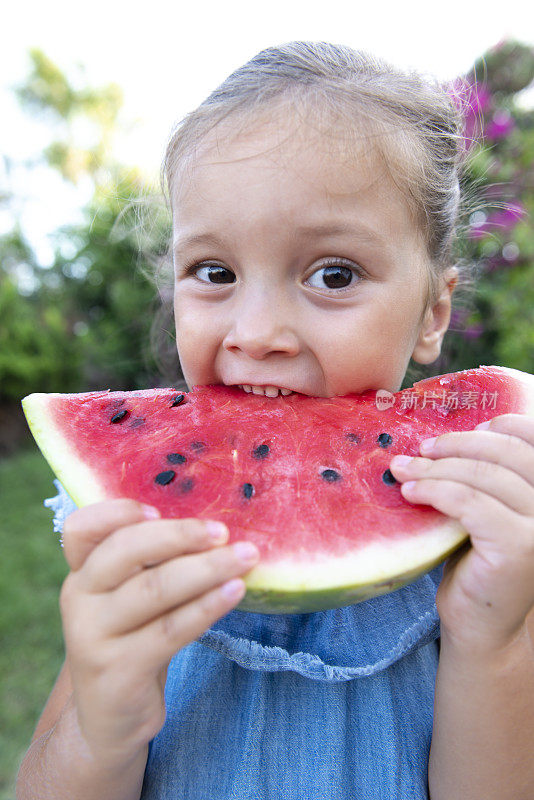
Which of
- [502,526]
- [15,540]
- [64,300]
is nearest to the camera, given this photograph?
[502,526]

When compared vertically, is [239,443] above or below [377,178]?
below

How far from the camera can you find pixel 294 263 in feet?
4.38

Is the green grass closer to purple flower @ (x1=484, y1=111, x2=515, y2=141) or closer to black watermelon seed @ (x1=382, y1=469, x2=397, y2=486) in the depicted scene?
black watermelon seed @ (x1=382, y1=469, x2=397, y2=486)

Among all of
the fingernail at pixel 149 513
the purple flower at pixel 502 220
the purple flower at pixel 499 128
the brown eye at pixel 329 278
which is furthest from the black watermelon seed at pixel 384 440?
the purple flower at pixel 499 128

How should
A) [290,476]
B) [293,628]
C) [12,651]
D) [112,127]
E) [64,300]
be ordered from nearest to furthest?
[290,476], [293,628], [12,651], [64,300], [112,127]

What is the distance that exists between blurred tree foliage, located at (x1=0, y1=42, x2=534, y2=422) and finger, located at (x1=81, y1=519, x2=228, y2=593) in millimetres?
1733

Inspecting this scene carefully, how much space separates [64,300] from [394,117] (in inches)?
292

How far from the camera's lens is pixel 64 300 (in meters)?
8.06

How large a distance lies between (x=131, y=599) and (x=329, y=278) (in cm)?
87

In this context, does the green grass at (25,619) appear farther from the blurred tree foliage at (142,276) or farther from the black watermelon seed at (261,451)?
the black watermelon seed at (261,451)

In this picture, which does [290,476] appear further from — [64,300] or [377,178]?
[64,300]

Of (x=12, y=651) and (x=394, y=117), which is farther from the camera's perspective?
(x=12, y=651)

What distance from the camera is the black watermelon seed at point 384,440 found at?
4.48 ft

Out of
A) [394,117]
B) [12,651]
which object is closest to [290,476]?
[394,117]
